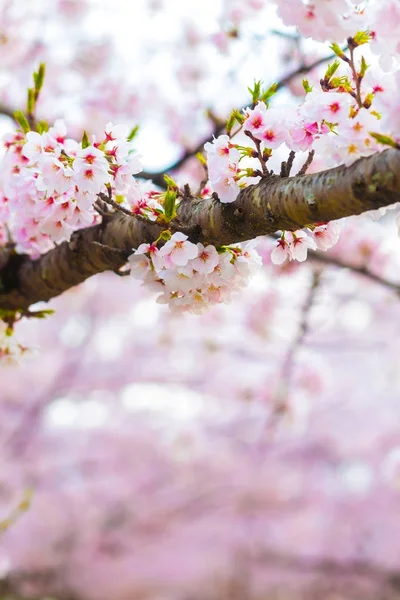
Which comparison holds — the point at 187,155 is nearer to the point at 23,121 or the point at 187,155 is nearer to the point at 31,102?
the point at 31,102

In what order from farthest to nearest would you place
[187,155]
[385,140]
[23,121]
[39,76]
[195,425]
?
[195,425] → [187,155] → [39,76] → [23,121] → [385,140]

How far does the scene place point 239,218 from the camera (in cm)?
134

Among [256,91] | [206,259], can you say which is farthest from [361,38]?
[206,259]

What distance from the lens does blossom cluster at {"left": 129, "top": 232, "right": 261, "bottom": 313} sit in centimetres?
134

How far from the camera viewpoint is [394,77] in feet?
3.81

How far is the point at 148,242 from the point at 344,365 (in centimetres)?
857

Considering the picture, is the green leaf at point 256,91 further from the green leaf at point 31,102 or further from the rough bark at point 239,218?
the green leaf at point 31,102

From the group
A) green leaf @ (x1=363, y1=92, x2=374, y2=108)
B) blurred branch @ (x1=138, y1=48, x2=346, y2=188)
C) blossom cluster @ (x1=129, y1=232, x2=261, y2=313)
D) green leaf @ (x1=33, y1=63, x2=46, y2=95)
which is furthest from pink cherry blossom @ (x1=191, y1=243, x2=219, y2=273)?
blurred branch @ (x1=138, y1=48, x2=346, y2=188)

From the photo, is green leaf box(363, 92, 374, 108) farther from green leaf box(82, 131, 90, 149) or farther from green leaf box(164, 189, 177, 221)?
green leaf box(82, 131, 90, 149)

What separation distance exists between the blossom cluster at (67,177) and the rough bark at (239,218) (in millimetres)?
86

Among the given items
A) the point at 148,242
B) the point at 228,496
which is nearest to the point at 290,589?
the point at 228,496

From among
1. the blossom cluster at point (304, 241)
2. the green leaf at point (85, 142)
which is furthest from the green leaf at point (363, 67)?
the green leaf at point (85, 142)

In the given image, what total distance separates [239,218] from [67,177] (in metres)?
0.36

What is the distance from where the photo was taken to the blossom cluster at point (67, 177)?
129cm
